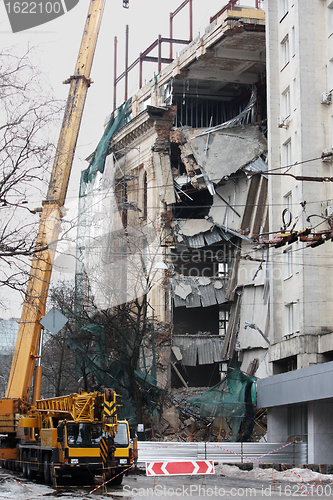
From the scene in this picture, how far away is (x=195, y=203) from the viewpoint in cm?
4341

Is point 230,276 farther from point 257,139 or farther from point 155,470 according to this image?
point 155,470

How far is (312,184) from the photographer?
1071 inches

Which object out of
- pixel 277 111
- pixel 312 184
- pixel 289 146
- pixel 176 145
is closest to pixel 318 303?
pixel 312 184

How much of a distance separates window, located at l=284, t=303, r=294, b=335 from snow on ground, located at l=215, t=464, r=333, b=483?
6687 millimetres

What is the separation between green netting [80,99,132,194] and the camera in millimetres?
44281

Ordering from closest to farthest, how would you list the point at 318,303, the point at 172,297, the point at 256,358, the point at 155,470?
the point at 155,470 < the point at 318,303 < the point at 256,358 < the point at 172,297

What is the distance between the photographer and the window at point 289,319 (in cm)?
2834

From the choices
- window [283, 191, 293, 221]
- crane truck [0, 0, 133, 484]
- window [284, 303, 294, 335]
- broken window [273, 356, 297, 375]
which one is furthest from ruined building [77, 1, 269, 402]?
crane truck [0, 0, 133, 484]

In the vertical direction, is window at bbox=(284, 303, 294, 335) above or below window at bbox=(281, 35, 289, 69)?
below

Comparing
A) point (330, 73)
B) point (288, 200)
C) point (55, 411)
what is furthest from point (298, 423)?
point (330, 73)

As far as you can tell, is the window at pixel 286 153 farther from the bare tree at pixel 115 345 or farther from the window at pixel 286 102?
the bare tree at pixel 115 345

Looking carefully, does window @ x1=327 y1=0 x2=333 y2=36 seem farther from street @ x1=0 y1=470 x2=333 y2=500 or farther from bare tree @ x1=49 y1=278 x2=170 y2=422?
street @ x1=0 y1=470 x2=333 y2=500

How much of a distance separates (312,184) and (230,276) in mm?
13776

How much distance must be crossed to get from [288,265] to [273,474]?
10.6 metres
